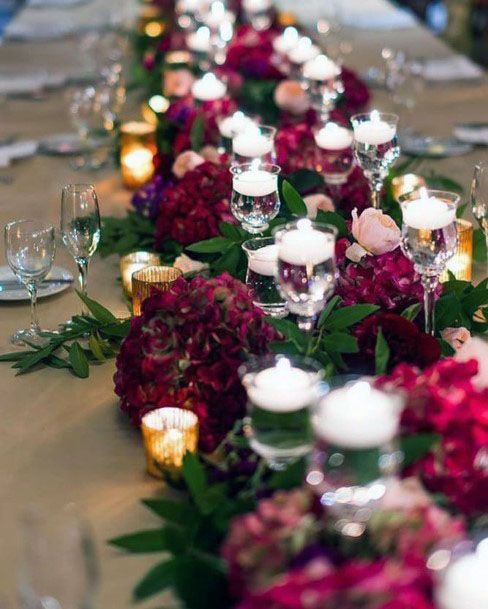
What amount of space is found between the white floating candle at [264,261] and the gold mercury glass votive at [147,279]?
25cm

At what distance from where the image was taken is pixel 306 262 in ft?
5.13

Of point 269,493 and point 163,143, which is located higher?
point 269,493

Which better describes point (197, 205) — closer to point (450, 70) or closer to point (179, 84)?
point (179, 84)

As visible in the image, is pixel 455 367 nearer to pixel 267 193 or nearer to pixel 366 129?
pixel 267 193

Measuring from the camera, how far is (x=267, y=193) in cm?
206

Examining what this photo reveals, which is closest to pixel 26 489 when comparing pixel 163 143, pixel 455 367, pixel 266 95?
pixel 455 367

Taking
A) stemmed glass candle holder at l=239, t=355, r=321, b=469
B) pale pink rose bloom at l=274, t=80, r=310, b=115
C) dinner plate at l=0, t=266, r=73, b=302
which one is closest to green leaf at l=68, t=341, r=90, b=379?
dinner plate at l=0, t=266, r=73, b=302

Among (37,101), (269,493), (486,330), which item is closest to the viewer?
(269,493)

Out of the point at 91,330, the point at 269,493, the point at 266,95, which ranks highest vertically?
the point at 269,493

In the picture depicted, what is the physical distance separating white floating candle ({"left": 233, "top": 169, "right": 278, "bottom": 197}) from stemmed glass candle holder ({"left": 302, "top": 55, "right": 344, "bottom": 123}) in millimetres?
1013

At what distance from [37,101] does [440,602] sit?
3512mm

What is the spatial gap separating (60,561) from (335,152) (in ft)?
5.02

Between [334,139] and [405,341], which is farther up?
[405,341]

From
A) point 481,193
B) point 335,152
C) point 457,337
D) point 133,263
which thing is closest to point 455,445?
point 457,337
